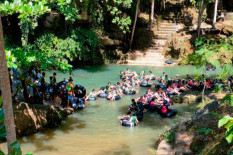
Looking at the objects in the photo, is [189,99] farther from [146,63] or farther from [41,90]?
[146,63]

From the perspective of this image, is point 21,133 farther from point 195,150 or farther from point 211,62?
point 211,62

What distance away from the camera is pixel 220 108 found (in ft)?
24.2

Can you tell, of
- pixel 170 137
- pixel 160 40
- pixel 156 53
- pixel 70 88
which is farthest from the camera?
pixel 160 40

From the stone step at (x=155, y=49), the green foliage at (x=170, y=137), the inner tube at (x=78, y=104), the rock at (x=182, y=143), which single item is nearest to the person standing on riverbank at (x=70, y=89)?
the inner tube at (x=78, y=104)

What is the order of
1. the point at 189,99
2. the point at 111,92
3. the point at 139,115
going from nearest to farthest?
the point at 139,115 → the point at 189,99 → the point at 111,92

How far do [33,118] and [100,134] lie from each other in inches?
100

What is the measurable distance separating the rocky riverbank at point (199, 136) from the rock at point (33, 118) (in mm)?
4737

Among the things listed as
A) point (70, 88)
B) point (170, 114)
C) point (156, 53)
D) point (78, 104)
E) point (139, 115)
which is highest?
point (156, 53)

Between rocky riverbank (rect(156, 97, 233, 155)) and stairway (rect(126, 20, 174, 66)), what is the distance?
16.5 meters

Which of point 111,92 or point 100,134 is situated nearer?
point 100,134

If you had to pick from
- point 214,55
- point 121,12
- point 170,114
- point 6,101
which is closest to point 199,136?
point 214,55

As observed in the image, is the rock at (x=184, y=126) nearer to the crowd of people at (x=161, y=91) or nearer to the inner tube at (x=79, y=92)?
the crowd of people at (x=161, y=91)

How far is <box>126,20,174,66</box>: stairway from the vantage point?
24450mm

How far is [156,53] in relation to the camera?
25562mm
